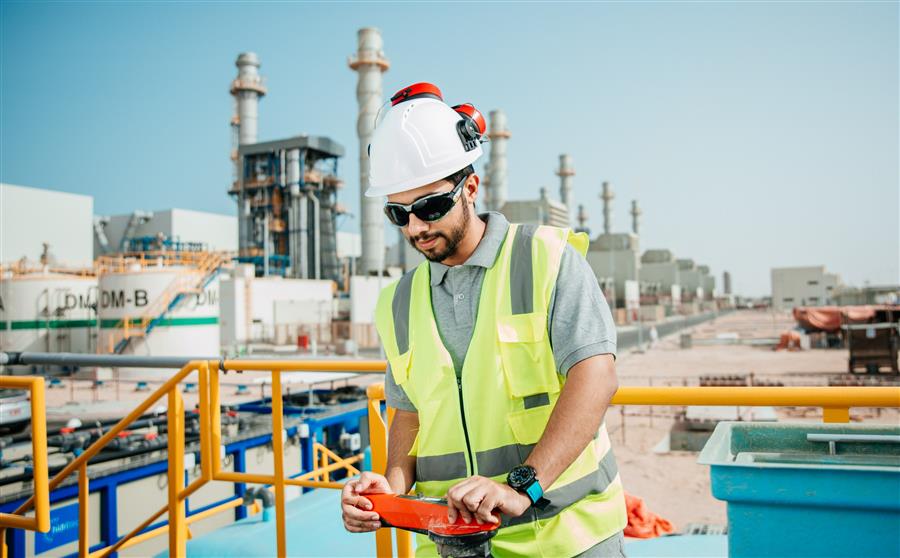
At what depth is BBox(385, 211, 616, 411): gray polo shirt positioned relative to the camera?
1.62m

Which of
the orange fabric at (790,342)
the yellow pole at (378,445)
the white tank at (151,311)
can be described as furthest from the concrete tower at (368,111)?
the yellow pole at (378,445)

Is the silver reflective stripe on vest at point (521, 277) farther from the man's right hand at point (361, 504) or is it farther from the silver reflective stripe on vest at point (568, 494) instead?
the man's right hand at point (361, 504)

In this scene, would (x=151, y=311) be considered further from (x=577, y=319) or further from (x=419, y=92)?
(x=577, y=319)

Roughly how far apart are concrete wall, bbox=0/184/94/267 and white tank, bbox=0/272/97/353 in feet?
43.8

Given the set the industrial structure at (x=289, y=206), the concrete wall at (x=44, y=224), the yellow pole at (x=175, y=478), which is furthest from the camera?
the industrial structure at (x=289, y=206)

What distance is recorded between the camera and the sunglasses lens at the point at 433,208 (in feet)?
5.75

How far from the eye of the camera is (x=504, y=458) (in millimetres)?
1724

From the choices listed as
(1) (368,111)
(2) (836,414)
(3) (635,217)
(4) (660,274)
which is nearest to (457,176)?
(2) (836,414)

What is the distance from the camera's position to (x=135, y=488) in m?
6.48

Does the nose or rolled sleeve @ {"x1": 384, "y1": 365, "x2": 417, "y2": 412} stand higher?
the nose

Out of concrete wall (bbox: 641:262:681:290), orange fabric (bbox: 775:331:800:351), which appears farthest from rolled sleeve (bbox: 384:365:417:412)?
concrete wall (bbox: 641:262:681:290)

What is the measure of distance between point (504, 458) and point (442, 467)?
20 cm

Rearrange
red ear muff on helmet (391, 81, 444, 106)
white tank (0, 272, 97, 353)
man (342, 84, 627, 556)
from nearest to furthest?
man (342, 84, 627, 556) → red ear muff on helmet (391, 81, 444, 106) → white tank (0, 272, 97, 353)

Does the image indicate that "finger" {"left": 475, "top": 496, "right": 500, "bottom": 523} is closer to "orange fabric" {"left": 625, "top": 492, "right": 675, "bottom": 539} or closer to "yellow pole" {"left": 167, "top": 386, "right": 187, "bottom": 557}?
"yellow pole" {"left": 167, "top": 386, "right": 187, "bottom": 557}
